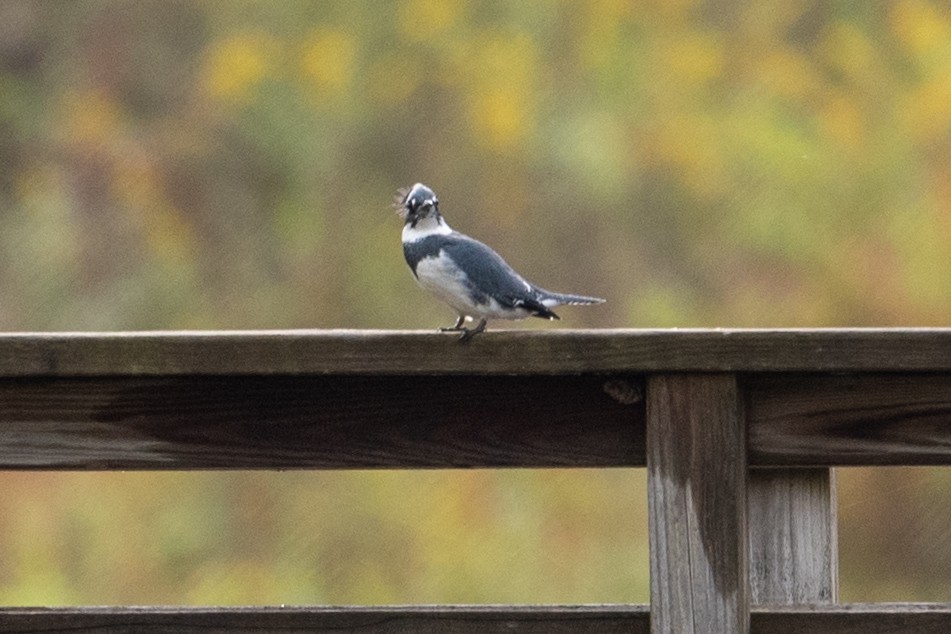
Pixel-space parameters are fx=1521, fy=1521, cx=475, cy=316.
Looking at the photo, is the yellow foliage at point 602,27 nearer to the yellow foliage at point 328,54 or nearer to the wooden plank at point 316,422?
the yellow foliage at point 328,54

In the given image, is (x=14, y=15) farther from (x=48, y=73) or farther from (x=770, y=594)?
(x=770, y=594)

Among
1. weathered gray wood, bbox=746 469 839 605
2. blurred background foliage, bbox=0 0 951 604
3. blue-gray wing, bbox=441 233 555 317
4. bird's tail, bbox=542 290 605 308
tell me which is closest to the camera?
weathered gray wood, bbox=746 469 839 605

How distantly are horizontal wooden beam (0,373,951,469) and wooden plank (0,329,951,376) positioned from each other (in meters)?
0.03

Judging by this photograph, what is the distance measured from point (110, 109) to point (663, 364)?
28.2ft

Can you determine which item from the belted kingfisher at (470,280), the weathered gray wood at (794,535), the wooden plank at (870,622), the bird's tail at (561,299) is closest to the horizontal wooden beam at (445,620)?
the wooden plank at (870,622)

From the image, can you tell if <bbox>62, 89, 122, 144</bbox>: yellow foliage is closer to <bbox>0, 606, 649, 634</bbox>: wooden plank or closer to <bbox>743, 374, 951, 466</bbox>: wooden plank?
<bbox>0, 606, 649, 634</bbox>: wooden plank

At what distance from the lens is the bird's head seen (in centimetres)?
260

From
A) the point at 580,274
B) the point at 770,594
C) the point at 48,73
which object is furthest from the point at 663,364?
the point at 48,73

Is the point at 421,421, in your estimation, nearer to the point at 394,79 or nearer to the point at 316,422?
the point at 316,422

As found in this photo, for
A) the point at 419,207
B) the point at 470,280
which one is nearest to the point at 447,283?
the point at 470,280

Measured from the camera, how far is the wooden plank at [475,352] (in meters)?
1.38

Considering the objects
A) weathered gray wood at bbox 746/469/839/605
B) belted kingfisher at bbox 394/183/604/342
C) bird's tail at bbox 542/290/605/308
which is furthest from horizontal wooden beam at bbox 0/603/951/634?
bird's tail at bbox 542/290/605/308

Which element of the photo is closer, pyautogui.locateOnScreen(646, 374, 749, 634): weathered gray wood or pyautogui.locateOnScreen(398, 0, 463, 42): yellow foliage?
pyautogui.locateOnScreen(646, 374, 749, 634): weathered gray wood

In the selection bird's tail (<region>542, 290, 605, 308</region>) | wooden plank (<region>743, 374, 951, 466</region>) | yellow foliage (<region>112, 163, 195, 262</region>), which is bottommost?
wooden plank (<region>743, 374, 951, 466</region>)
